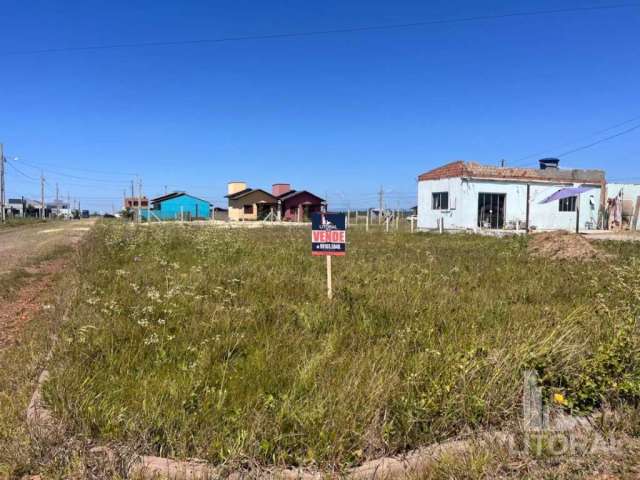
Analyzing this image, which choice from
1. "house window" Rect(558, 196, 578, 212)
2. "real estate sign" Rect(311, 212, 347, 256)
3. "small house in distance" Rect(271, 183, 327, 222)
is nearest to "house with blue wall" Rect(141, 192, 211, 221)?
"small house in distance" Rect(271, 183, 327, 222)

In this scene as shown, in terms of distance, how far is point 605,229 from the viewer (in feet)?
80.8

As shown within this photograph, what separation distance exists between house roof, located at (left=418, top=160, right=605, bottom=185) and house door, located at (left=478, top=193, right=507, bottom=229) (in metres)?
1.02

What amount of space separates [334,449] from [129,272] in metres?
5.44

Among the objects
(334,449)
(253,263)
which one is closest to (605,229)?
(253,263)

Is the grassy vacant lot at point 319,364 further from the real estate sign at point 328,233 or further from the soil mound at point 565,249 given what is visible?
A: the soil mound at point 565,249

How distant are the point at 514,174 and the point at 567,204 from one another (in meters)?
3.98

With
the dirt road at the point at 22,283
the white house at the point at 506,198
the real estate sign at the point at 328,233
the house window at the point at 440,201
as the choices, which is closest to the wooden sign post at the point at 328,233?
the real estate sign at the point at 328,233

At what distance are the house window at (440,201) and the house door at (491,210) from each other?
175 cm

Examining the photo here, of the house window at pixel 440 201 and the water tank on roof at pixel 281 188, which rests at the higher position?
the water tank on roof at pixel 281 188

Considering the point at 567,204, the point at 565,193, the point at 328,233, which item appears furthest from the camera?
the point at 567,204

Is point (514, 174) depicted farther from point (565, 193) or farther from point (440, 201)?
point (440, 201)

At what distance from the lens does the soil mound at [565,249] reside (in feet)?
34.1

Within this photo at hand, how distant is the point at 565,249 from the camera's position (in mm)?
10992

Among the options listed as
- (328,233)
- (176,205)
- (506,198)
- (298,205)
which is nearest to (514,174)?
(506,198)
